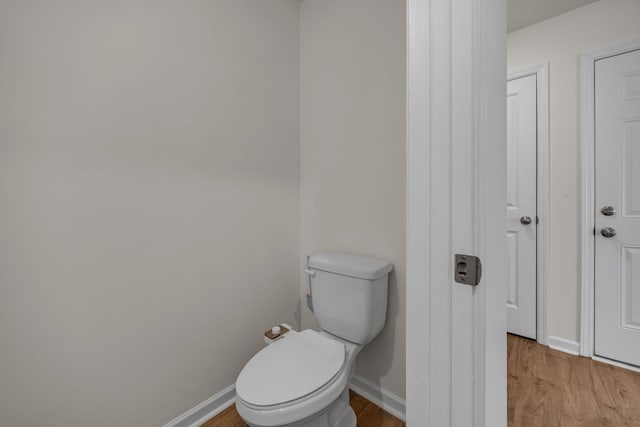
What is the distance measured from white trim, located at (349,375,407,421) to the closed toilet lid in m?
0.42

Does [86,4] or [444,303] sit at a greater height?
[86,4]

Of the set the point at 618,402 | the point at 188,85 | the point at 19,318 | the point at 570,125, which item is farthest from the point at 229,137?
the point at 618,402

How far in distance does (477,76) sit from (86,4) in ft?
4.32

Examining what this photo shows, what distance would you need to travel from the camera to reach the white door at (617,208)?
5.33ft

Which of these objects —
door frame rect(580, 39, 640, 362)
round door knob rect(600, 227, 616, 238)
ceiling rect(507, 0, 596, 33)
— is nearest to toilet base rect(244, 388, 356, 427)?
door frame rect(580, 39, 640, 362)

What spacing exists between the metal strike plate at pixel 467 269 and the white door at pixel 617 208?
1.83 m

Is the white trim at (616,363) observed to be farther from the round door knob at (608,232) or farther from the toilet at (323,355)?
the toilet at (323,355)

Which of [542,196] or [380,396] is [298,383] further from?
[542,196]

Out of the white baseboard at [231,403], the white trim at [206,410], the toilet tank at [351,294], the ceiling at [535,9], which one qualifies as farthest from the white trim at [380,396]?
the ceiling at [535,9]

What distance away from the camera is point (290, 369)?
1.04m

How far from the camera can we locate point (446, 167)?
0.60 metres

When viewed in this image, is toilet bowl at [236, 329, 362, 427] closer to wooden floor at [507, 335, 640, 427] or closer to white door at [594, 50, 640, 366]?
wooden floor at [507, 335, 640, 427]

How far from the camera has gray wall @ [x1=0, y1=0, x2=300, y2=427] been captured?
2.91ft

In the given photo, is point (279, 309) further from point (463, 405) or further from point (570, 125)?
point (570, 125)
